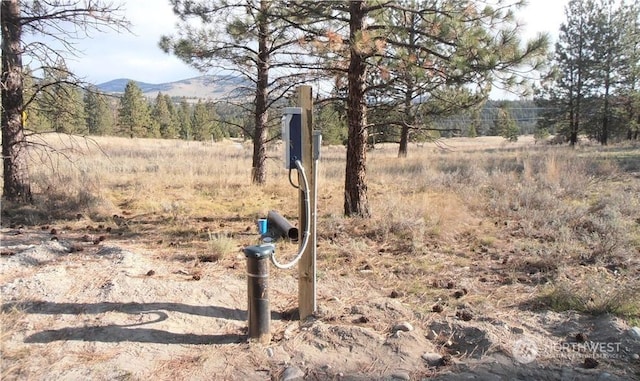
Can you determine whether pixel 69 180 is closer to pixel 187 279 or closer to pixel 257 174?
pixel 257 174

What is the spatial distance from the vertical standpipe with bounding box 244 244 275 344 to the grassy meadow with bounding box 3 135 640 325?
1.32 meters

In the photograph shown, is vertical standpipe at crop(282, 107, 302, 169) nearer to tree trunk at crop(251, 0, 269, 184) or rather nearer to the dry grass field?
the dry grass field

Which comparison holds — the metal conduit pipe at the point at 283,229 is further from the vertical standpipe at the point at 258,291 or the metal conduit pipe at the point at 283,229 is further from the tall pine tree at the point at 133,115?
the tall pine tree at the point at 133,115

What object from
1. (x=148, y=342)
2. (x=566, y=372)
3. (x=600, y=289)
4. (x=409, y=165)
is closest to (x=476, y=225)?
(x=600, y=289)

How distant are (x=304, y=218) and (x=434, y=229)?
3.10m

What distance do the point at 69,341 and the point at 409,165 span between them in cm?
1373

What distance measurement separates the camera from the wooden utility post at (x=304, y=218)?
3197 millimetres

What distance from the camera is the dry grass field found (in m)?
2.69

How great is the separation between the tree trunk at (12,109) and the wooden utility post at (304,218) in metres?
5.39

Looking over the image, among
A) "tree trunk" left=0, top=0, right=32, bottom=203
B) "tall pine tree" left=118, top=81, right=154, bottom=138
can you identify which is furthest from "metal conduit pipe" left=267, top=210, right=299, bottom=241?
"tall pine tree" left=118, top=81, right=154, bottom=138

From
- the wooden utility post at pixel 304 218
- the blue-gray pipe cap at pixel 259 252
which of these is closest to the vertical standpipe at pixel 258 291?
the blue-gray pipe cap at pixel 259 252

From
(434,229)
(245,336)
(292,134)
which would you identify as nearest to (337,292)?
(245,336)

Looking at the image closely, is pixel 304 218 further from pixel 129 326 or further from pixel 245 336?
pixel 129 326

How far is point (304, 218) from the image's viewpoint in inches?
129
